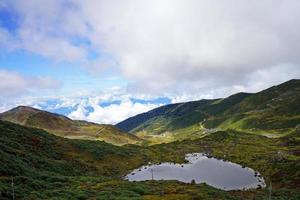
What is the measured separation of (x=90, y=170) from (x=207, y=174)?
4395cm

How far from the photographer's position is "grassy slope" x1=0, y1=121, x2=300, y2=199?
69.9 meters

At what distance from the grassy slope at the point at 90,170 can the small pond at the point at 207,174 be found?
5.13 metres

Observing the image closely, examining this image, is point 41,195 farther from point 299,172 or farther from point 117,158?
point 117,158

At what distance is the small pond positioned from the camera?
11719cm

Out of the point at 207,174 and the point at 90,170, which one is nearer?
the point at 90,170

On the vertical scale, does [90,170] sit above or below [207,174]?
above

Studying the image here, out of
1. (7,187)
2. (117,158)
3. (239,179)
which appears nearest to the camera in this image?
(7,187)

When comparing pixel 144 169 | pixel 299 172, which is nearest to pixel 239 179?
pixel 299 172

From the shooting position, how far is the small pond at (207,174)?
117188mm

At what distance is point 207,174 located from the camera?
138m

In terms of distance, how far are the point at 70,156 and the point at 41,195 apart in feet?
237

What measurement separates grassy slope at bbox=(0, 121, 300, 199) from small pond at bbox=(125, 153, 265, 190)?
513 cm

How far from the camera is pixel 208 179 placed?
128 meters

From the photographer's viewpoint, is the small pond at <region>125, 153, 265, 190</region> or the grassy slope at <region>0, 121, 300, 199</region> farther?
the small pond at <region>125, 153, 265, 190</region>
